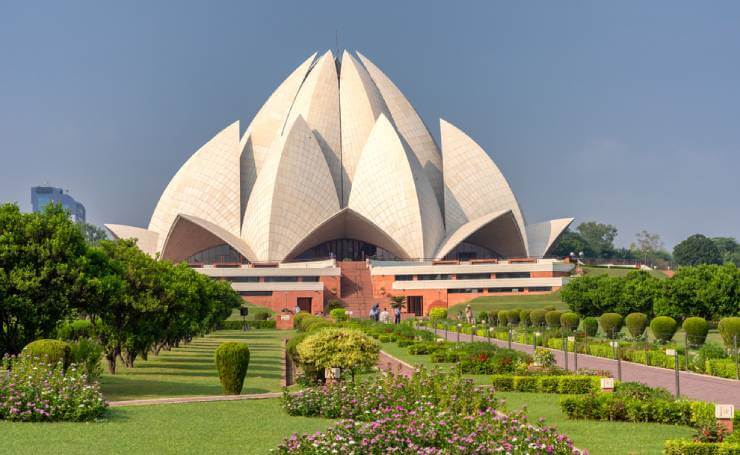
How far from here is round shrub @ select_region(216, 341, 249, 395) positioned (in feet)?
48.6

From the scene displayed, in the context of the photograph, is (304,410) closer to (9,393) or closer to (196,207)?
(9,393)

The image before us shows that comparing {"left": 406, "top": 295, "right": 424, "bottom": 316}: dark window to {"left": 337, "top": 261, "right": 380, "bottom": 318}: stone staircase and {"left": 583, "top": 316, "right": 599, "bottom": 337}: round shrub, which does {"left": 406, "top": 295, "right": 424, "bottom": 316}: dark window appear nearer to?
{"left": 337, "top": 261, "right": 380, "bottom": 318}: stone staircase

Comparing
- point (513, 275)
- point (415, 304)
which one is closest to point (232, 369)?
point (415, 304)

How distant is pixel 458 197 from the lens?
66188 mm

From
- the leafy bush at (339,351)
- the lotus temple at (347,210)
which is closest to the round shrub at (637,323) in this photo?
the leafy bush at (339,351)

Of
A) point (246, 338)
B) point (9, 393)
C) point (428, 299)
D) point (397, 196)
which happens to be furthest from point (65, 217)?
point (397, 196)

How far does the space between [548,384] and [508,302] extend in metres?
36.2

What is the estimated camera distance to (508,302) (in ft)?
166

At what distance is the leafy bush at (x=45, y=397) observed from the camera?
11.2 metres

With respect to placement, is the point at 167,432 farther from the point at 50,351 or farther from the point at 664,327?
the point at 664,327

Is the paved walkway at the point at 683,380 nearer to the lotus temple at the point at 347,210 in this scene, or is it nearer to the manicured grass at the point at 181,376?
the manicured grass at the point at 181,376

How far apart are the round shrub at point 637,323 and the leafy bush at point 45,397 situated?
18034 millimetres

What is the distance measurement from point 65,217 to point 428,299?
40.1 metres

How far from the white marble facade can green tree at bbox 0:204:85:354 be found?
4452 centimetres
